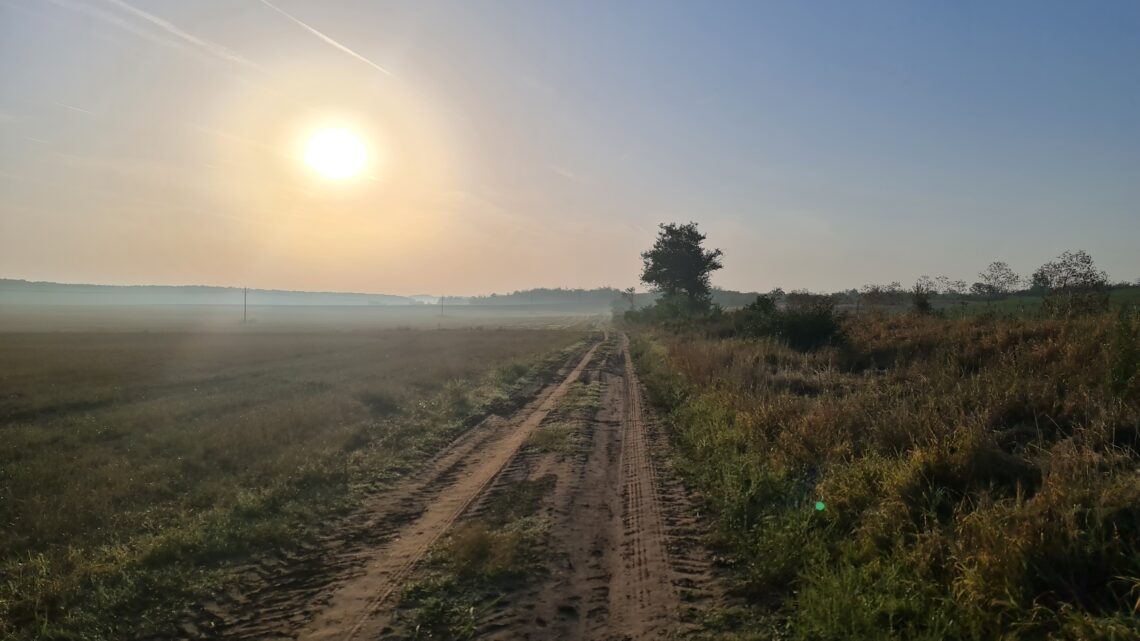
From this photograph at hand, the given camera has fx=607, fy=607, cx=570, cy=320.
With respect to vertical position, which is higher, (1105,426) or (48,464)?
(1105,426)

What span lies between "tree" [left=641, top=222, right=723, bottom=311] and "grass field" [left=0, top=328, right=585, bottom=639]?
3843cm

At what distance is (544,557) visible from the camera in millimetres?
6434

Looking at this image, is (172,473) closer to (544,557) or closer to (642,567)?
(544,557)

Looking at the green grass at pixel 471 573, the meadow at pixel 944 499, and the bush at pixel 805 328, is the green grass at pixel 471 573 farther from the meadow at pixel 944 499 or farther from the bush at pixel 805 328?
the bush at pixel 805 328

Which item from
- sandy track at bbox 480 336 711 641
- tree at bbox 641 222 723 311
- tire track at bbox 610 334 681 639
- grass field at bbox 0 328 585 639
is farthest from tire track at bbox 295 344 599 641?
tree at bbox 641 222 723 311

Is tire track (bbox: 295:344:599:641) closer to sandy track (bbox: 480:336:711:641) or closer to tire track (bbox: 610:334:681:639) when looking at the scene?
sandy track (bbox: 480:336:711:641)

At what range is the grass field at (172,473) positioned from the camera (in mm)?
5820

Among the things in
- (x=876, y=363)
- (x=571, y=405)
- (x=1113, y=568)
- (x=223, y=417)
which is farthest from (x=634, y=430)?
(x=223, y=417)

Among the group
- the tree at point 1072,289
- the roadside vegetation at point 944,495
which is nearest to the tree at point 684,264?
the tree at point 1072,289

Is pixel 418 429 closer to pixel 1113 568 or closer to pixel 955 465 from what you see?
pixel 955 465

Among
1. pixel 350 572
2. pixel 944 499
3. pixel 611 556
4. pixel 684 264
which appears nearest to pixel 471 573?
pixel 350 572

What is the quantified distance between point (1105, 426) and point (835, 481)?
2886mm

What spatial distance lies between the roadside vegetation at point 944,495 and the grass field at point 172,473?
5289 mm

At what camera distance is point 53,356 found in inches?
1442
